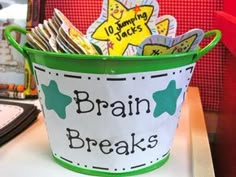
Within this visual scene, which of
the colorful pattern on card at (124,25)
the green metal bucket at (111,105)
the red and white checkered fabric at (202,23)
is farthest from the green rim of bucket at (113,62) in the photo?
the red and white checkered fabric at (202,23)

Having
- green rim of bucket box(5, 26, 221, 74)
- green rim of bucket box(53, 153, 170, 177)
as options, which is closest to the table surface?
green rim of bucket box(53, 153, 170, 177)

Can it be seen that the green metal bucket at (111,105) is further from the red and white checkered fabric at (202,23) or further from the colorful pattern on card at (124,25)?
the red and white checkered fabric at (202,23)

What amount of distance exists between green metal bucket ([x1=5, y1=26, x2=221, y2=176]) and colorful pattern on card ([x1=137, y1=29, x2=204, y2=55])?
0.03ft

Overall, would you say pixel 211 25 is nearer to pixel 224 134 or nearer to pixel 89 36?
pixel 224 134

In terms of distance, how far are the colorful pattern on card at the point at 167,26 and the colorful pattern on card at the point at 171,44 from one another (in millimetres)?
99

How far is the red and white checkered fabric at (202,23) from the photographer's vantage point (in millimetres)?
774

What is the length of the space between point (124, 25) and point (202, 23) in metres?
0.34

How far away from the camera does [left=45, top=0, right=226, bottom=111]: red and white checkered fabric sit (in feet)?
2.54

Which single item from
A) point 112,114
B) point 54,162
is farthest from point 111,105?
point 54,162

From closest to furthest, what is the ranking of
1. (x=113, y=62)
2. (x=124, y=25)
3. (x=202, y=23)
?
(x=113, y=62) < (x=124, y=25) < (x=202, y=23)

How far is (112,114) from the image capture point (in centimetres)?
40

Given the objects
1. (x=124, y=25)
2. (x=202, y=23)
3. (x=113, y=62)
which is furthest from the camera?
(x=202, y=23)

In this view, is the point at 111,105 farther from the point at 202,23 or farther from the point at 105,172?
the point at 202,23

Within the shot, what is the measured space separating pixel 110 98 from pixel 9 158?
0.63ft
